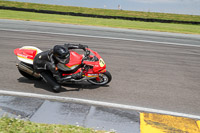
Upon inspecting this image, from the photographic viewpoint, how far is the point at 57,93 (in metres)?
6.42

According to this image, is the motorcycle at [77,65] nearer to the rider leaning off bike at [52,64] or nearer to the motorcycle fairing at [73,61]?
the motorcycle fairing at [73,61]

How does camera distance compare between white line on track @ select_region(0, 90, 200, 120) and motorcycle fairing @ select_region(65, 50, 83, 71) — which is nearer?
white line on track @ select_region(0, 90, 200, 120)

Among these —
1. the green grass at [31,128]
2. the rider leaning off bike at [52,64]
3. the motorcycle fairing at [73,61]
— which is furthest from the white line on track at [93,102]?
the green grass at [31,128]

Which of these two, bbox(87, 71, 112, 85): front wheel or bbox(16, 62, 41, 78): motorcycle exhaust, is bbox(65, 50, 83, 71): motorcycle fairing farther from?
bbox(16, 62, 41, 78): motorcycle exhaust

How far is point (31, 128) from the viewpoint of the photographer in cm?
416

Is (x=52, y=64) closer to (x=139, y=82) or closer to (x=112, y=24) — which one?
(x=139, y=82)

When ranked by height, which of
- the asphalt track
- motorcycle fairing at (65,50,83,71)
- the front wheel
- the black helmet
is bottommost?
the asphalt track

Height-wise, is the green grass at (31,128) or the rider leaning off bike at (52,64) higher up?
the rider leaning off bike at (52,64)

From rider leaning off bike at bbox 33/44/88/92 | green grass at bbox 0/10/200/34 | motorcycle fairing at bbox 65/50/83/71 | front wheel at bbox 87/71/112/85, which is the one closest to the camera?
rider leaning off bike at bbox 33/44/88/92

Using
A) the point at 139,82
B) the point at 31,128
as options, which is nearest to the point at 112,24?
the point at 139,82

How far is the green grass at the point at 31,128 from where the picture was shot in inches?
161

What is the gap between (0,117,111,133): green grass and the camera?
408 centimetres

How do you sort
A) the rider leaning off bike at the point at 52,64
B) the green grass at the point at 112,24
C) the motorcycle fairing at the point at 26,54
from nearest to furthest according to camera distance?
the rider leaning off bike at the point at 52,64, the motorcycle fairing at the point at 26,54, the green grass at the point at 112,24

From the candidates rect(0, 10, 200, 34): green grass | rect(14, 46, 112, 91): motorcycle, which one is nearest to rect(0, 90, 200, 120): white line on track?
rect(14, 46, 112, 91): motorcycle
